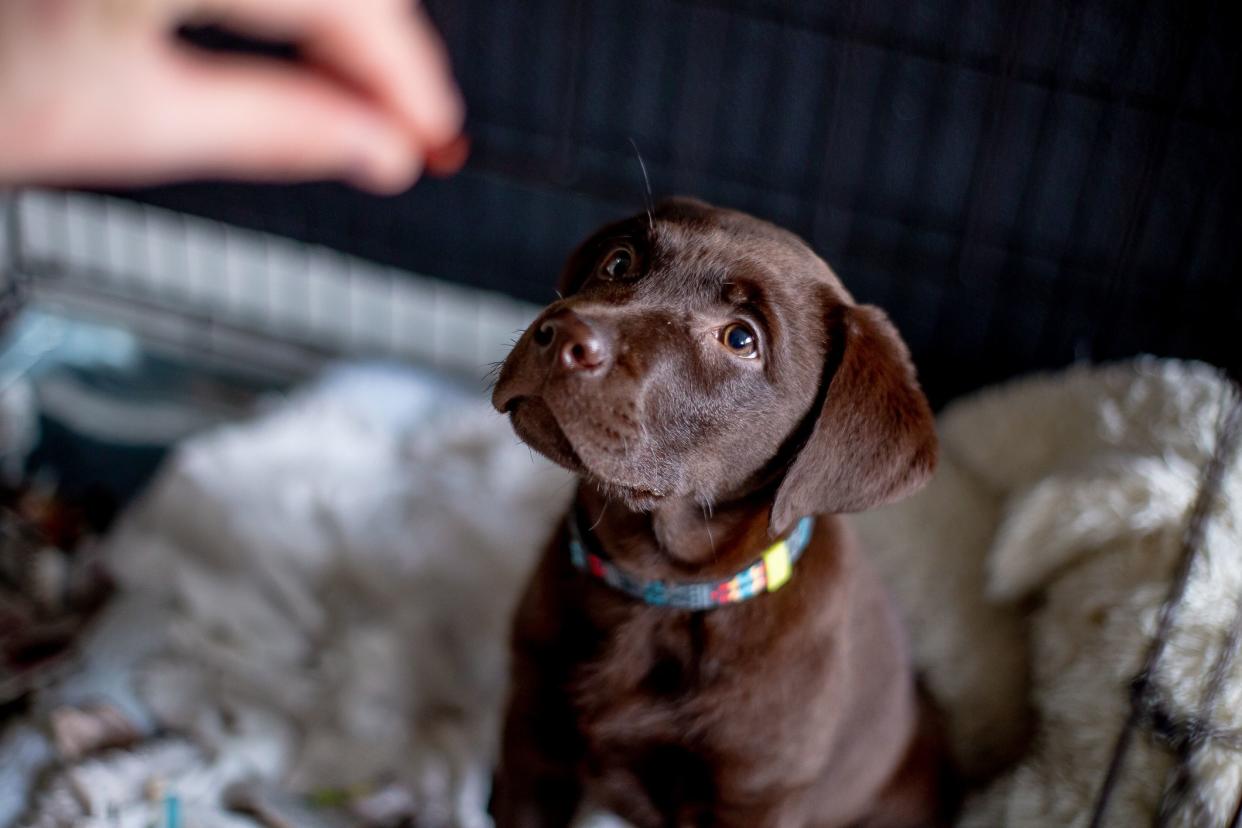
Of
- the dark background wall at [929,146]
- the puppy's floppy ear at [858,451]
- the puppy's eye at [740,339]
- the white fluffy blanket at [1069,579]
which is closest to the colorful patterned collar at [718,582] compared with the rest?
the puppy's floppy ear at [858,451]

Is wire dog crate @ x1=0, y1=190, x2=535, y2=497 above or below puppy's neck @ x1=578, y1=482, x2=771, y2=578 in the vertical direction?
below

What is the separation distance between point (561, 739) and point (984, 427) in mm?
1056

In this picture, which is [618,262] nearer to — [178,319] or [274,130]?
[274,130]

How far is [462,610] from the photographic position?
2305 mm

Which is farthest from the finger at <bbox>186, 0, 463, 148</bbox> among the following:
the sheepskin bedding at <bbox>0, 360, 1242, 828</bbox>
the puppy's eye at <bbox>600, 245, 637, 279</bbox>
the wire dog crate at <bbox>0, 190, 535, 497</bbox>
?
the puppy's eye at <bbox>600, 245, 637, 279</bbox>

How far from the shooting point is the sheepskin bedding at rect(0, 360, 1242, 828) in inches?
73.9

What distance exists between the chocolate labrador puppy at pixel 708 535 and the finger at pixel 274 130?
1183 millimetres

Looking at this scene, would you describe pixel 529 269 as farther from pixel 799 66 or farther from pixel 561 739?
pixel 561 739

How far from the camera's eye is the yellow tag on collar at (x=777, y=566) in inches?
60.4

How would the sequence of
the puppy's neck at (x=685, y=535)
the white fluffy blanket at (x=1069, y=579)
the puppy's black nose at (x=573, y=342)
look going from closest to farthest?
the puppy's black nose at (x=573, y=342) → the puppy's neck at (x=685, y=535) → the white fluffy blanket at (x=1069, y=579)

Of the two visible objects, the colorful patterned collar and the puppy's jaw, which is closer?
the puppy's jaw

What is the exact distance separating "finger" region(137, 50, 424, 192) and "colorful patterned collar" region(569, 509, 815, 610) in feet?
4.51

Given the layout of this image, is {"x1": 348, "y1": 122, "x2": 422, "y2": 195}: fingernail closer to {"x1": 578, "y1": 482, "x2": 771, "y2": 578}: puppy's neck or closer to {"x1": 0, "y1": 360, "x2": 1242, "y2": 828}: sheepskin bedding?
{"x1": 0, "y1": 360, "x2": 1242, "y2": 828}: sheepskin bedding

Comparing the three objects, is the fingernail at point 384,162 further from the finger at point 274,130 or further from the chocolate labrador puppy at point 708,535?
the chocolate labrador puppy at point 708,535
